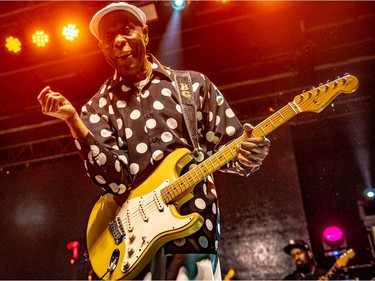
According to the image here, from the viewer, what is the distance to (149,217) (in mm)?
1682

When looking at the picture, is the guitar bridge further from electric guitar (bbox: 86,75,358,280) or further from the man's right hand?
the man's right hand

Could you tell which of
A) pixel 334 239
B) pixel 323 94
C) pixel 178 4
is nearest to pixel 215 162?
pixel 323 94

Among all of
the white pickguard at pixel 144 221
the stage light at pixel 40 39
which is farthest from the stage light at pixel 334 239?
the white pickguard at pixel 144 221

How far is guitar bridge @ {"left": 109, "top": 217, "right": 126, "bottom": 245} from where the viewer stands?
1707mm

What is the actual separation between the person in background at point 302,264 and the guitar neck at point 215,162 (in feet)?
18.1

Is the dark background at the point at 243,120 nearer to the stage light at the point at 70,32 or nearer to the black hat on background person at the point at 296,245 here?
the stage light at the point at 70,32

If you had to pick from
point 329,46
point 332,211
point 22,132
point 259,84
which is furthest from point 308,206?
point 22,132

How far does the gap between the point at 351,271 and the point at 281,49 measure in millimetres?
4057

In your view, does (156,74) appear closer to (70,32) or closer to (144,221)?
(144,221)

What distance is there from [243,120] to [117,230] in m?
6.74

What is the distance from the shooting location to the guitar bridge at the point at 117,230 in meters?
1.71

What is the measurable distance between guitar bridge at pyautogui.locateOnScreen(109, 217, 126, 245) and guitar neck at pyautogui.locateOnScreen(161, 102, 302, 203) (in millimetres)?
230

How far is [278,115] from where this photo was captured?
191cm

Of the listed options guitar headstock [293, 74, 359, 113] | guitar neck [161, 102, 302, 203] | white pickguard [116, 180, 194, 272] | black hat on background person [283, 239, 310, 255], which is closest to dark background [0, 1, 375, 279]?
black hat on background person [283, 239, 310, 255]
